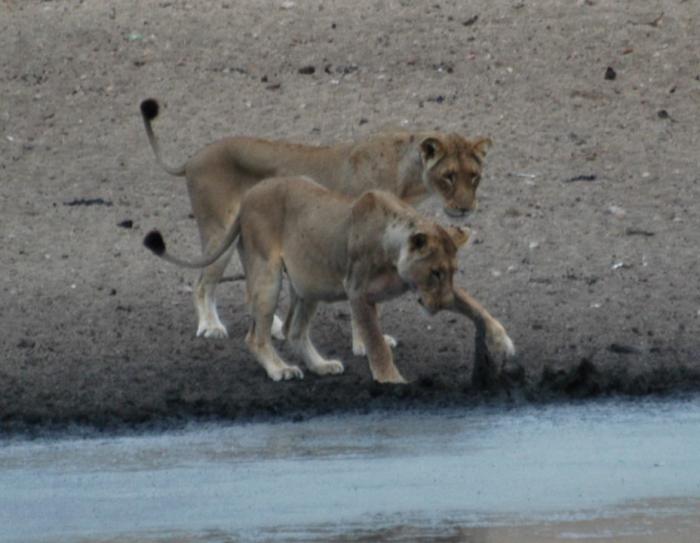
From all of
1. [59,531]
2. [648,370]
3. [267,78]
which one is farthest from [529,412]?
[267,78]

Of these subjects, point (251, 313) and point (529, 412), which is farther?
point (251, 313)

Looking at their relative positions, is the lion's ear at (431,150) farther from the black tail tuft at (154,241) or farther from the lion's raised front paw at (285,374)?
the black tail tuft at (154,241)

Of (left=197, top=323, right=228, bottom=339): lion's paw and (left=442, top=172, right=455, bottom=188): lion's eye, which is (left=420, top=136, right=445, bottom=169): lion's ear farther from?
(left=197, top=323, right=228, bottom=339): lion's paw

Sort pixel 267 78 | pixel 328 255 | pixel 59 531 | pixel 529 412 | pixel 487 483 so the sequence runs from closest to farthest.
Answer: pixel 59 531 < pixel 487 483 < pixel 529 412 < pixel 328 255 < pixel 267 78

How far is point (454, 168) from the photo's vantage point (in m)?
11.9

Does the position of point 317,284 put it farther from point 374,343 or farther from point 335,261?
point 374,343

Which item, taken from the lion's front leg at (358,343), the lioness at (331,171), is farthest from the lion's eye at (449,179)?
the lion's front leg at (358,343)

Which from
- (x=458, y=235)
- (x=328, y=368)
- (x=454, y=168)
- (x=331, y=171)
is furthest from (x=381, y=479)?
(x=331, y=171)

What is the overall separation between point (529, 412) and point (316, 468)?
1434 mm

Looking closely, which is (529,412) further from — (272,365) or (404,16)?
(404,16)

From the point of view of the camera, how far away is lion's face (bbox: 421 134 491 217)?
38.8 ft

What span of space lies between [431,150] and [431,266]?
5.08 ft

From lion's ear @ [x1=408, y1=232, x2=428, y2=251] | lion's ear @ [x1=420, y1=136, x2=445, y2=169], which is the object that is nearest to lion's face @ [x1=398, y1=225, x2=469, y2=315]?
lion's ear @ [x1=408, y1=232, x2=428, y2=251]

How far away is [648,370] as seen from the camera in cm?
1099
